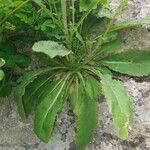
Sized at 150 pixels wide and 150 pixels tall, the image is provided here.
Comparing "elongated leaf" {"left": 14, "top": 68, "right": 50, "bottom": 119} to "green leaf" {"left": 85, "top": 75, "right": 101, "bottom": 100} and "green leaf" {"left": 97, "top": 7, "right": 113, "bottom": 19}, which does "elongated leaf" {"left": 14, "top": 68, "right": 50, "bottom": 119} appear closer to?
"green leaf" {"left": 85, "top": 75, "right": 101, "bottom": 100}

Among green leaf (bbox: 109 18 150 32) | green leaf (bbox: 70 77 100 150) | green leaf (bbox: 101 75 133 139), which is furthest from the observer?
green leaf (bbox: 109 18 150 32)

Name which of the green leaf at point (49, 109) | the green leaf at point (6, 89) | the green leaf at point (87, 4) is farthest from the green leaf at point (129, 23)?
the green leaf at point (6, 89)

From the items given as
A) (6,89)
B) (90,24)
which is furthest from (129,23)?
(6,89)

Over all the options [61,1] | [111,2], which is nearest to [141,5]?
[111,2]

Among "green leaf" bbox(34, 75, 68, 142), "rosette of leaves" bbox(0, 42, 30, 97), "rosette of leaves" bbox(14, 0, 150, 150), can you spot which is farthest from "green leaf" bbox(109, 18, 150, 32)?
"rosette of leaves" bbox(0, 42, 30, 97)

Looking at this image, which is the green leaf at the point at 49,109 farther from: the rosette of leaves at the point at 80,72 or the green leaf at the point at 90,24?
the green leaf at the point at 90,24
